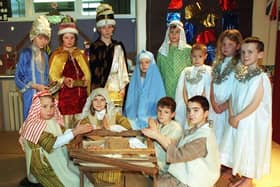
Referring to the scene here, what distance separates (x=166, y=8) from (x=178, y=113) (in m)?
1.43

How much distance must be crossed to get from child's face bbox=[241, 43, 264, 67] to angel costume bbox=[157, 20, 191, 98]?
0.59 m

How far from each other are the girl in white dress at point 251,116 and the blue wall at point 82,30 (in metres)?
1.92

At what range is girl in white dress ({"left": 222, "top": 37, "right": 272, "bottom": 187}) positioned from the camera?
2.45 m

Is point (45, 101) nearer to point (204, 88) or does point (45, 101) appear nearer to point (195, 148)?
point (195, 148)

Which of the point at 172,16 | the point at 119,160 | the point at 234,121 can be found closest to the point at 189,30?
the point at 172,16

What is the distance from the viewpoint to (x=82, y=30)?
4234 millimetres

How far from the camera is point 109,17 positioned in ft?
9.75

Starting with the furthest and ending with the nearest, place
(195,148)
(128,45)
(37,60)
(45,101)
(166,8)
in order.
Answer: (128,45), (166,8), (37,60), (45,101), (195,148)

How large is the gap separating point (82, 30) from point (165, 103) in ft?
7.02

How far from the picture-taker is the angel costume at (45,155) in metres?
2.35

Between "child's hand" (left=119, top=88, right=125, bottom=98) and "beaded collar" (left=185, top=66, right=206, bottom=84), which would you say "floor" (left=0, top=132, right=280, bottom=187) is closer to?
"child's hand" (left=119, top=88, right=125, bottom=98)

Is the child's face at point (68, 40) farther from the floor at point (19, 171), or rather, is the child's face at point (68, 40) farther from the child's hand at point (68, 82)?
the floor at point (19, 171)

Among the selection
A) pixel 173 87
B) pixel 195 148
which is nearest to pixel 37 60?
pixel 173 87

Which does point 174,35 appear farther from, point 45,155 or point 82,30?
point 82,30
